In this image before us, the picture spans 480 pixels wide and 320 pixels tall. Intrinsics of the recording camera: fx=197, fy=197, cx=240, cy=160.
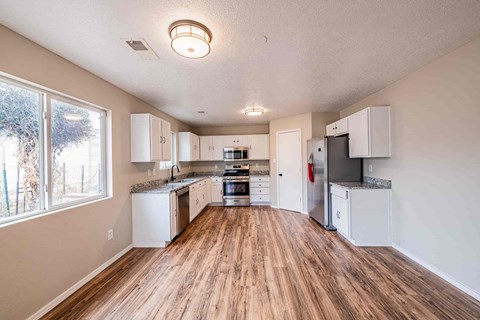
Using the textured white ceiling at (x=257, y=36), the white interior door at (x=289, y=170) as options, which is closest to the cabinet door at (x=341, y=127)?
the textured white ceiling at (x=257, y=36)

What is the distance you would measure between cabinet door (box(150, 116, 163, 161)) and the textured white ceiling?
585mm

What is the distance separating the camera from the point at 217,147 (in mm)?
6016

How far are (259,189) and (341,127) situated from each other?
2.77 meters

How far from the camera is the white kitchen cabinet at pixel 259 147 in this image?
19.2 ft

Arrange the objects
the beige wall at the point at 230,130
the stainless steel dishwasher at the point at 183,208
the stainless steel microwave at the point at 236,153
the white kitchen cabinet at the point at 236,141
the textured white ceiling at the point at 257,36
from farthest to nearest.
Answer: the beige wall at the point at 230,130 → the white kitchen cabinet at the point at 236,141 → the stainless steel microwave at the point at 236,153 → the stainless steel dishwasher at the point at 183,208 → the textured white ceiling at the point at 257,36

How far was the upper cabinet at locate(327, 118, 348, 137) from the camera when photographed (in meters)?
3.62

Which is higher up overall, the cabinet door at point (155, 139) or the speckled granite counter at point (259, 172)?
the cabinet door at point (155, 139)

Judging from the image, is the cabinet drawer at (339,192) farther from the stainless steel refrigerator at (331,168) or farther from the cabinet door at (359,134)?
the cabinet door at (359,134)

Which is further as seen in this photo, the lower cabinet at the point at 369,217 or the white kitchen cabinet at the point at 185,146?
the white kitchen cabinet at the point at 185,146

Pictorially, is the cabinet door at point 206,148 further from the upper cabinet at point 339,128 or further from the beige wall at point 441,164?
the beige wall at point 441,164

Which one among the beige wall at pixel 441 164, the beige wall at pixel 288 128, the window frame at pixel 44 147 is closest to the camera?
the window frame at pixel 44 147

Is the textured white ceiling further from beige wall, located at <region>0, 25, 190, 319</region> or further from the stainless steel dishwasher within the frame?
the stainless steel dishwasher

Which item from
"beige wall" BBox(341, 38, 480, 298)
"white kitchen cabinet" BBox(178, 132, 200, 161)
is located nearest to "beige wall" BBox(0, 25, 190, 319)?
"white kitchen cabinet" BBox(178, 132, 200, 161)

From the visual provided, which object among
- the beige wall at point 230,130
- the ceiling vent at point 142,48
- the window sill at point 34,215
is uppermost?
the ceiling vent at point 142,48
